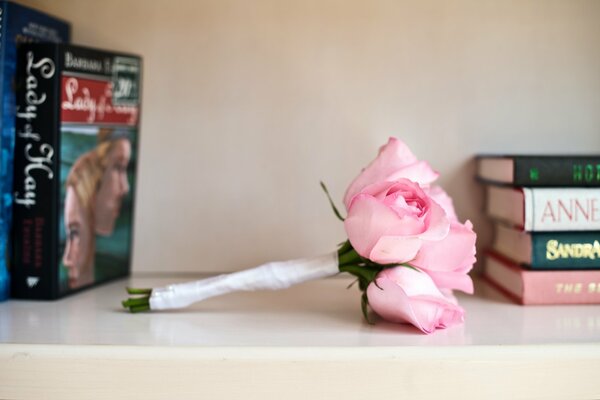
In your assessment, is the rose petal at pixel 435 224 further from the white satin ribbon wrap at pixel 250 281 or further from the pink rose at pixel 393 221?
the white satin ribbon wrap at pixel 250 281

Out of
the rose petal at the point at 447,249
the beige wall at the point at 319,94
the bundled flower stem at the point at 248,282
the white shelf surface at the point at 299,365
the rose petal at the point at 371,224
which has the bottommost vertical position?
the white shelf surface at the point at 299,365

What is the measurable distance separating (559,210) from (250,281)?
1.05 feet

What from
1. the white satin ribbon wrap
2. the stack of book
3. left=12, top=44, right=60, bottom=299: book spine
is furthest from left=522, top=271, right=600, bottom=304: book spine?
left=12, top=44, right=60, bottom=299: book spine

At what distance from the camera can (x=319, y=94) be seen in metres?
0.93

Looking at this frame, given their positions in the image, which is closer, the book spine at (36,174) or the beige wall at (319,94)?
the book spine at (36,174)

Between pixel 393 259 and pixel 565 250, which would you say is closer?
pixel 393 259

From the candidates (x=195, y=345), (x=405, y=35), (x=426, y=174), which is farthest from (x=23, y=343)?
(x=405, y=35)

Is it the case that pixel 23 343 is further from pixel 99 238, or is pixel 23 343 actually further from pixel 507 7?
pixel 507 7

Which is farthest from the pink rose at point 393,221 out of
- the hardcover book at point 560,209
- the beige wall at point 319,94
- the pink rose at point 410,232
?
the beige wall at point 319,94

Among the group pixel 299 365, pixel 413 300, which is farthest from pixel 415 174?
pixel 299 365

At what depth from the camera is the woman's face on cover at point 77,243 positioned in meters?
0.81

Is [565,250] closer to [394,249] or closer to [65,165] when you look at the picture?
[394,249]

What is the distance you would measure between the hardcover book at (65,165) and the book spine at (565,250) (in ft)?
1.59

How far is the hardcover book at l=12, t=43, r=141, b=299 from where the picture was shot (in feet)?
2.54
